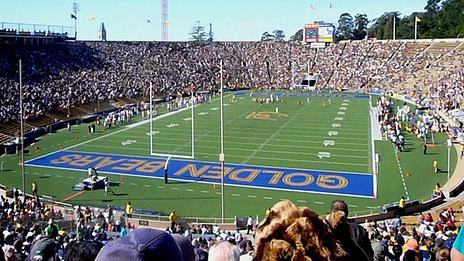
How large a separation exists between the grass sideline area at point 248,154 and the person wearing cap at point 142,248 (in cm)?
1816

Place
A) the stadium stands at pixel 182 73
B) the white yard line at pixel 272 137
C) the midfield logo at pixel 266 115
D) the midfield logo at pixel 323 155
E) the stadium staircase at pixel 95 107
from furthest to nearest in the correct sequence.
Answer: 1. the stadium staircase at pixel 95 107
2. the midfield logo at pixel 266 115
3. the stadium stands at pixel 182 73
4. the white yard line at pixel 272 137
5. the midfield logo at pixel 323 155

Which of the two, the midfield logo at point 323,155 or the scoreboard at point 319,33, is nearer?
the midfield logo at point 323,155

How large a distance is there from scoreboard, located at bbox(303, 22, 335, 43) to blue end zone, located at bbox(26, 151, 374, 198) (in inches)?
2188

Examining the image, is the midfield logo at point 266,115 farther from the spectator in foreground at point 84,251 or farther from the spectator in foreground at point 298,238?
the spectator in foreground at point 298,238

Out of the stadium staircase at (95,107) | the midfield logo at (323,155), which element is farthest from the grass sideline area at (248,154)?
the stadium staircase at (95,107)

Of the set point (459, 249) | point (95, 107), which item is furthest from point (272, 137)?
point (459, 249)

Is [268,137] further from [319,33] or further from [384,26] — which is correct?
[384,26]

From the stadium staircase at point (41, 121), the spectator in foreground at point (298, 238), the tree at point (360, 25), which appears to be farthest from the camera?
the tree at point (360, 25)

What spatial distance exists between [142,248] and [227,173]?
957 inches

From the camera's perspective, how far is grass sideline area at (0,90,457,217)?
72.0 ft

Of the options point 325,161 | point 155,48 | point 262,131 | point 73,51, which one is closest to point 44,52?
point 73,51

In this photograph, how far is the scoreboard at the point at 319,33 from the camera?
8100 cm

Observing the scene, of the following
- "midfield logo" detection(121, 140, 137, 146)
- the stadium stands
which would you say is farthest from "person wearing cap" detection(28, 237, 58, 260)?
"midfield logo" detection(121, 140, 137, 146)

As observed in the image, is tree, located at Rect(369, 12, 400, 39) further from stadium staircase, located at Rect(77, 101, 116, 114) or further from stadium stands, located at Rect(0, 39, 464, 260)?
stadium staircase, located at Rect(77, 101, 116, 114)
